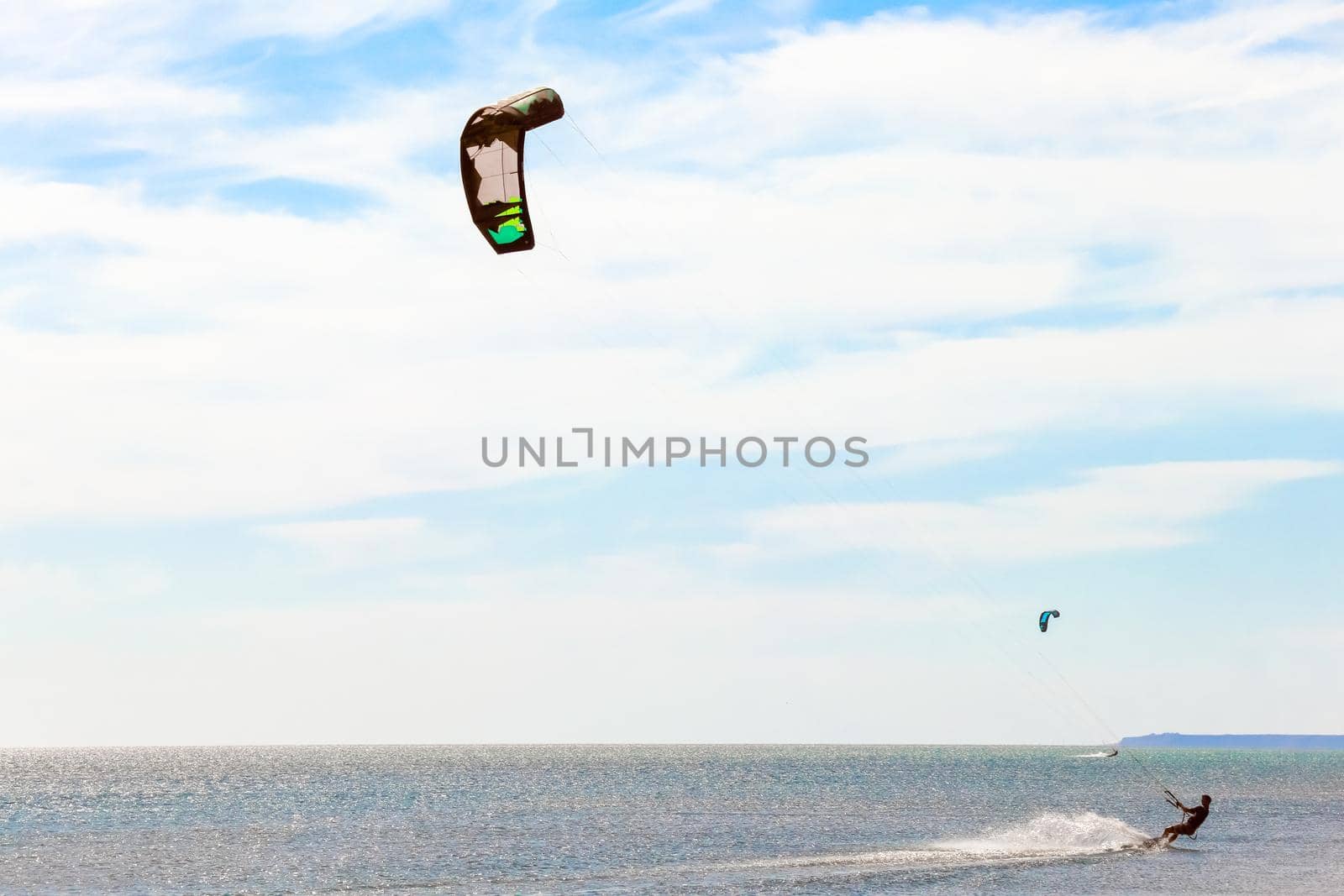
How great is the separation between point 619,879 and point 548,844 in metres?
9.92

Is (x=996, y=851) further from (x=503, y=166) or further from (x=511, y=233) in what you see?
(x=503, y=166)

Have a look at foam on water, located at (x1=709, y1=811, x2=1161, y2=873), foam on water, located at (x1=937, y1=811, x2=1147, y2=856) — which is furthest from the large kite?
foam on water, located at (x1=937, y1=811, x2=1147, y2=856)

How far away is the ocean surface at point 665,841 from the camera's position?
29266 millimetres

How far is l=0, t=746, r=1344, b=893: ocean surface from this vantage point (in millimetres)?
29266

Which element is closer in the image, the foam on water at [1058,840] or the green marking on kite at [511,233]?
the green marking on kite at [511,233]

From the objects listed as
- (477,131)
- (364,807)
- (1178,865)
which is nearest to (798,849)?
(1178,865)

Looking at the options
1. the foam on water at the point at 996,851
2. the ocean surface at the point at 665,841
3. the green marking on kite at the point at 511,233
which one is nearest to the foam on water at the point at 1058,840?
the foam on water at the point at 996,851

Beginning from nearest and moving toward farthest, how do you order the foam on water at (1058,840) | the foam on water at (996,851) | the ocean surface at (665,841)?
the ocean surface at (665,841)
the foam on water at (996,851)
the foam on water at (1058,840)

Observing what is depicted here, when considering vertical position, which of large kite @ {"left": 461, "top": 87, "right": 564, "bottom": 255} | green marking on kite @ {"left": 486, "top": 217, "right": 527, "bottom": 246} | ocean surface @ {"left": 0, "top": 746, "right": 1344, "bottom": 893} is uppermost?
large kite @ {"left": 461, "top": 87, "right": 564, "bottom": 255}

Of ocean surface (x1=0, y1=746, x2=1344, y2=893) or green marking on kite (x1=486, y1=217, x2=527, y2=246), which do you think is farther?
ocean surface (x1=0, y1=746, x2=1344, y2=893)

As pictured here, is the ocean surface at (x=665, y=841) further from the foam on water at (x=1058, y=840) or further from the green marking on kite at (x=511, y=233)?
the green marking on kite at (x=511, y=233)

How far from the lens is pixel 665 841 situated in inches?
1527

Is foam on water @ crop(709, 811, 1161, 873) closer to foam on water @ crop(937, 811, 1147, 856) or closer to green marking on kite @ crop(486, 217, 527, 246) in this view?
foam on water @ crop(937, 811, 1147, 856)

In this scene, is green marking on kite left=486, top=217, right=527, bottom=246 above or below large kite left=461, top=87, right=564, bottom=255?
below
